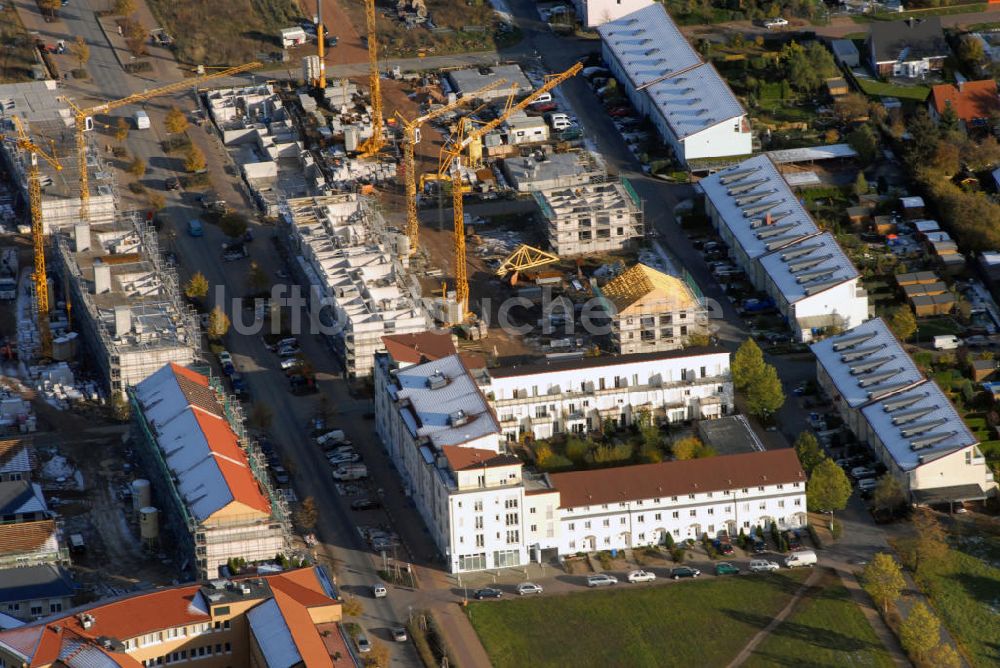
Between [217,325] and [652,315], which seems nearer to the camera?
[652,315]

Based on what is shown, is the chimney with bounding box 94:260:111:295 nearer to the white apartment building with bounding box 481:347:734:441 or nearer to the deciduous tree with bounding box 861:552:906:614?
the white apartment building with bounding box 481:347:734:441

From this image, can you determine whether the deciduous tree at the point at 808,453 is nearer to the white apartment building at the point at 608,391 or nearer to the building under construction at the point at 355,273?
the white apartment building at the point at 608,391

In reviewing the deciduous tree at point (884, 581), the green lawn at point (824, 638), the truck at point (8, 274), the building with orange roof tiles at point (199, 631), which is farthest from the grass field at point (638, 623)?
the truck at point (8, 274)

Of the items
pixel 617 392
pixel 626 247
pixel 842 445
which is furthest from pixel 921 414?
pixel 626 247

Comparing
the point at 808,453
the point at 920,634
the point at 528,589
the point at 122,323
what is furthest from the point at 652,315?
the point at 920,634

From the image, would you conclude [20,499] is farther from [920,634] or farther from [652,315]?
[920,634]

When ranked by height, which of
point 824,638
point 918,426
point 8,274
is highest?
point 8,274

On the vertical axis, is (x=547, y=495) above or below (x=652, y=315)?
below
